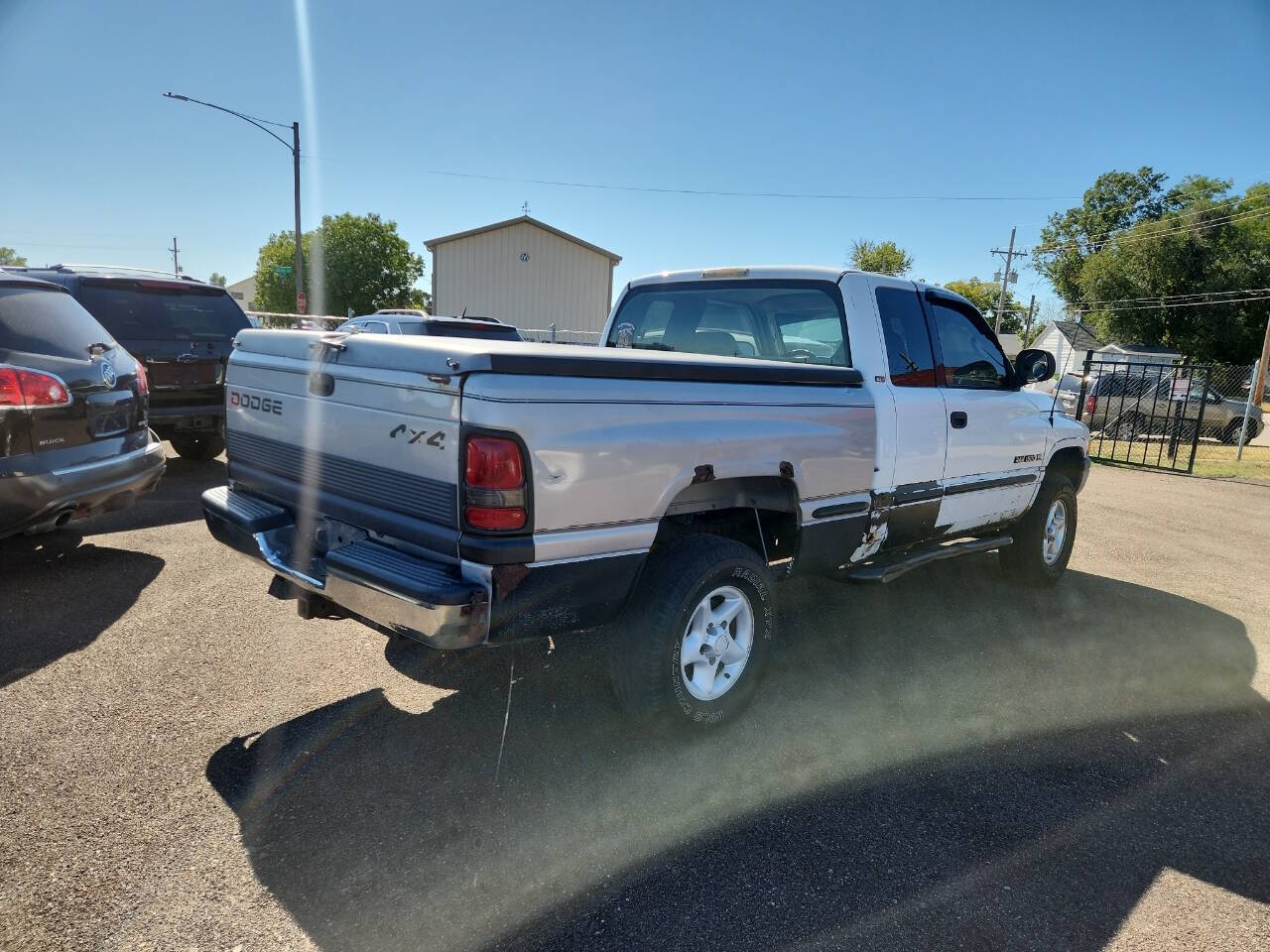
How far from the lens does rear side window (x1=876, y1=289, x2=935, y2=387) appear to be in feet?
13.6

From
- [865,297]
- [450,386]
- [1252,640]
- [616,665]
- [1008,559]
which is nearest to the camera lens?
[450,386]

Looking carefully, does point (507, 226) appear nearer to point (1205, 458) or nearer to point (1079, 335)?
point (1205, 458)

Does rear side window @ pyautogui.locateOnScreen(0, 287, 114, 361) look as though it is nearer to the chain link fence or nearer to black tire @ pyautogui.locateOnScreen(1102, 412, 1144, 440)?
the chain link fence

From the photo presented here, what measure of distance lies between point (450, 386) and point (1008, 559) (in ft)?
15.4

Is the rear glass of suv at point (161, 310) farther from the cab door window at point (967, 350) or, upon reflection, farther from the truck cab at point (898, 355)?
the cab door window at point (967, 350)

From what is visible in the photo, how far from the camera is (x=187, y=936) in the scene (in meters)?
2.15

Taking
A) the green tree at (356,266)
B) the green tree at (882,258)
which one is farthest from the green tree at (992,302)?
the green tree at (356,266)

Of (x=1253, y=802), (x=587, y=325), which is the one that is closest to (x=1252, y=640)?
(x=1253, y=802)

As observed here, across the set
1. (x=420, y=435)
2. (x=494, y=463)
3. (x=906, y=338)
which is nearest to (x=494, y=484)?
(x=494, y=463)

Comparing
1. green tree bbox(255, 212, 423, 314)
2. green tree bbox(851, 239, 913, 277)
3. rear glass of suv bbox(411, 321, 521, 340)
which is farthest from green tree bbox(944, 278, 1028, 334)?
rear glass of suv bbox(411, 321, 521, 340)

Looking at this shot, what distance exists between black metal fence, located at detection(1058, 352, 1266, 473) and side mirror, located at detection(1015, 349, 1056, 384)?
30.1 feet

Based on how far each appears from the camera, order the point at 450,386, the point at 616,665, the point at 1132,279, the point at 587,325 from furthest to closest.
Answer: the point at 1132,279 < the point at 587,325 < the point at 616,665 < the point at 450,386

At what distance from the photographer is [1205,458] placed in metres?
15.4

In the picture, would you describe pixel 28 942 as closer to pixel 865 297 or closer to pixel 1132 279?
pixel 865 297
